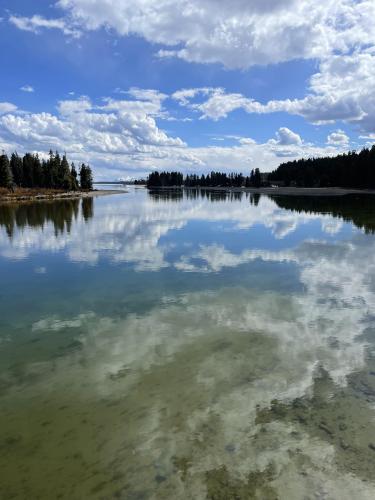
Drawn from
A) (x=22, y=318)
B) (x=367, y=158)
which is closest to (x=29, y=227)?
(x=22, y=318)

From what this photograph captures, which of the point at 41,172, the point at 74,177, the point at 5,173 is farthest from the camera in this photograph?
the point at 74,177

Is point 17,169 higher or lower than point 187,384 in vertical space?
higher

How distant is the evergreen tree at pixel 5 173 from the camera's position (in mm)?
120188

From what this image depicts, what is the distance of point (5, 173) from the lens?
12106 centimetres

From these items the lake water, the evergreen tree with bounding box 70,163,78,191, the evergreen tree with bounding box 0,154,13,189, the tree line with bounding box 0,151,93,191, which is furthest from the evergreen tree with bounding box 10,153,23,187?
the lake water

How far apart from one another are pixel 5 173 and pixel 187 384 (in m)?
129

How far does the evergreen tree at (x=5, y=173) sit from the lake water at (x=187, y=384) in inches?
4400

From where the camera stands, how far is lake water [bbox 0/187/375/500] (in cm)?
712

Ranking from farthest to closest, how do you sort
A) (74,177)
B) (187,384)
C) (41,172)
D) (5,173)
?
(74,177)
(41,172)
(5,173)
(187,384)

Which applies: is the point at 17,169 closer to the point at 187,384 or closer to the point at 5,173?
the point at 5,173

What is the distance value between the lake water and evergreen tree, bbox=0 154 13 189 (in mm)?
111756

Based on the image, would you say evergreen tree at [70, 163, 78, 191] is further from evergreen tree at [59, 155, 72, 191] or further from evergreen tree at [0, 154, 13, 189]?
evergreen tree at [0, 154, 13, 189]

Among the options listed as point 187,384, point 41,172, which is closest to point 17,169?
point 41,172

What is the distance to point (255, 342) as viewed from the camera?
42.9 feet
